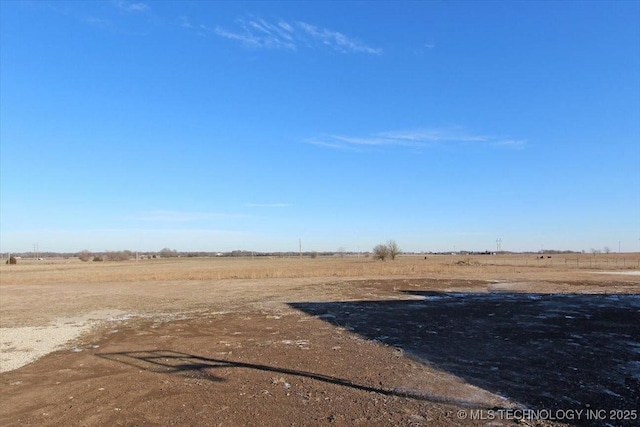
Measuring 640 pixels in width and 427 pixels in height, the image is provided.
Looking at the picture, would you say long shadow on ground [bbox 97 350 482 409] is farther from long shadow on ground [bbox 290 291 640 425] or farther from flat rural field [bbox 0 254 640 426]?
long shadow on ground [bbox 290 291 640 425]

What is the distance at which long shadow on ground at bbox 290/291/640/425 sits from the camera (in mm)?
6988

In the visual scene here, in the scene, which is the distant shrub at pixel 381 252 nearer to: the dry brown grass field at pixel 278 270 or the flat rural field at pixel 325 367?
the dry brown grass field at pixel 278 270

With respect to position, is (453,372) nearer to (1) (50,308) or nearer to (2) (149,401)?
(2) (149,401)

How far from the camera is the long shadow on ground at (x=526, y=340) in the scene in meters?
6.99

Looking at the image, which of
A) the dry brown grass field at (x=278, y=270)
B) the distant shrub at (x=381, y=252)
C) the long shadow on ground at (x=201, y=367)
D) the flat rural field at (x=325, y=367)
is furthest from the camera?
the distant shrub at (x=381, y=252)

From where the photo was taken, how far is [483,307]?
1775 cm

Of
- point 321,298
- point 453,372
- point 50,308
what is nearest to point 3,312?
point 50,308

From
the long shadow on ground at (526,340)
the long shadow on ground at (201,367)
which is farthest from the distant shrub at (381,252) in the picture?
the long shadow on ground at (201,367)

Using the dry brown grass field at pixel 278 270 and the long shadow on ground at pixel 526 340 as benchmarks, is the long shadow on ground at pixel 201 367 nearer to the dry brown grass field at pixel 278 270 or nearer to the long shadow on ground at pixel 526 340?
the long shadow on ground at pixel 526 340

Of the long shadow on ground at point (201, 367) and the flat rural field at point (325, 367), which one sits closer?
the flat rural field at point (325, 367)

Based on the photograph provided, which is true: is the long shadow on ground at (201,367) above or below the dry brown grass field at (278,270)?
above

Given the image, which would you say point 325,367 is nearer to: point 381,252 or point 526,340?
point 526,340

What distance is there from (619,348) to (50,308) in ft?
70.6

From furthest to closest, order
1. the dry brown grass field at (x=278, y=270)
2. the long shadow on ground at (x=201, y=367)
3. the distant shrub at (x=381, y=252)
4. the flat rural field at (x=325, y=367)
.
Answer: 1. the distant shrub at (x=381, y=252)
2. the dry brown grass field at (x=278, y=270)
3. the long shadow on ground at (x=201, y=367)
4. the flat rural field at (x=325, y=367)
